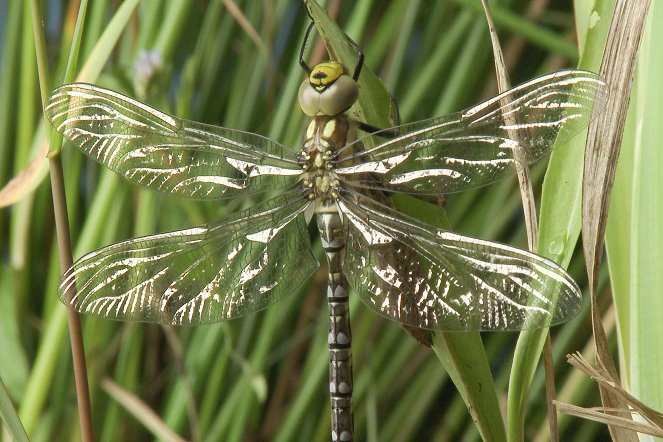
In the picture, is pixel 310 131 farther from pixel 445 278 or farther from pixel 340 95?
pixel 445 278

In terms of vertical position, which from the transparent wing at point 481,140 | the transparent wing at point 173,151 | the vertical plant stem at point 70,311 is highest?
the transparent wing at point 173,151

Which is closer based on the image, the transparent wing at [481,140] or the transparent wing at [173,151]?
the transparent wing at [481,140]

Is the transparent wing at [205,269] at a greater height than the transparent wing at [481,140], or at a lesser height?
lesser

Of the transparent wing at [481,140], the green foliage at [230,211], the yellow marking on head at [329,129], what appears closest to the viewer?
the transparent wing at [481,140]

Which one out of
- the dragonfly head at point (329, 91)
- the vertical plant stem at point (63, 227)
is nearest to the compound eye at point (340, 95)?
the dragonfly head at point (329, 91)

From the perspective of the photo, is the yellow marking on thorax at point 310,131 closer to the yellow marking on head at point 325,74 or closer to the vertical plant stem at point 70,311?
the yellow marking on head at point 325,74

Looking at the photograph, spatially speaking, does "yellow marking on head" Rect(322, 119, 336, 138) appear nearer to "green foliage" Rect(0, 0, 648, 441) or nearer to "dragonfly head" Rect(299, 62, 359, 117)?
"dragonfly head" Rect(299, 62, 359, 117)

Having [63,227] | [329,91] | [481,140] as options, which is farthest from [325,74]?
[63,227]

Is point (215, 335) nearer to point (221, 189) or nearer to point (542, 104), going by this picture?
point (221, 189)
